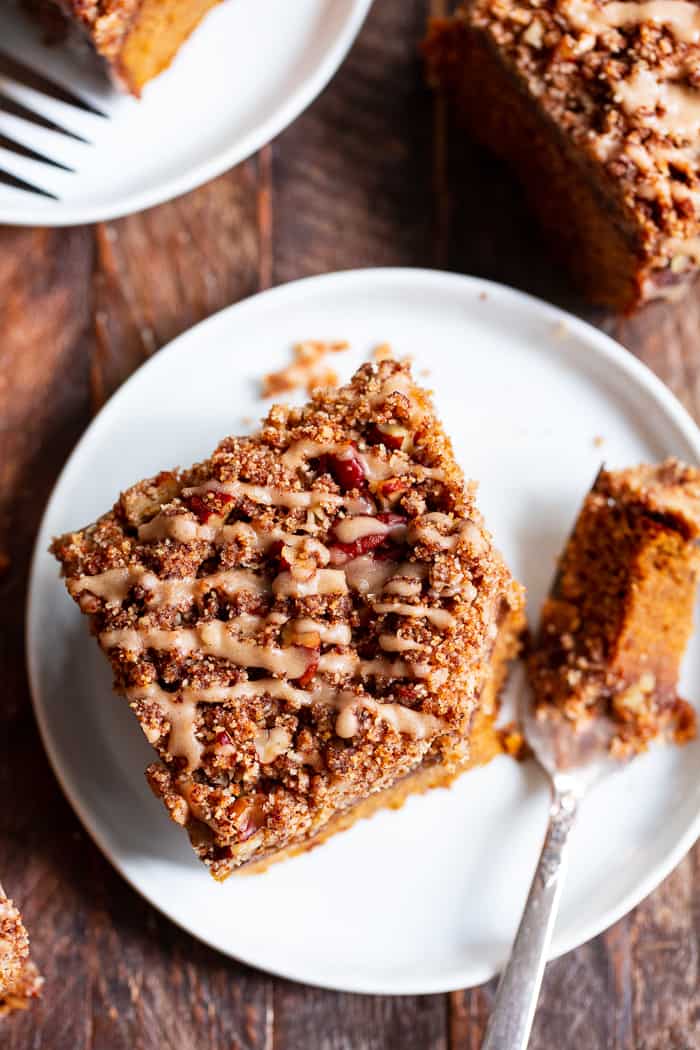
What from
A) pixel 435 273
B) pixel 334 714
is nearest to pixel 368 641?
pixel 334 714

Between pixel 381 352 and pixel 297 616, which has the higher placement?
pixel 381 352

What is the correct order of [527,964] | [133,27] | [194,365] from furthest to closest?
[194,365], [133,27], [527,964]

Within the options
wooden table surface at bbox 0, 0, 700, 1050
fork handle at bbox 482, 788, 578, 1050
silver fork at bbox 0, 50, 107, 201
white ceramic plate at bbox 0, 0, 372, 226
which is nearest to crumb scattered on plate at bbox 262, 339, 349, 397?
wooden table surface at bbox 0, 0, 700, 1050

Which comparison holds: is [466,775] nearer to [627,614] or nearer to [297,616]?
[627,614]

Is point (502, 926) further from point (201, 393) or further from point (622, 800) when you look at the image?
point (201, 393)

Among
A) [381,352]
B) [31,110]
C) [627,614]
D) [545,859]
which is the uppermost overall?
[31,110]

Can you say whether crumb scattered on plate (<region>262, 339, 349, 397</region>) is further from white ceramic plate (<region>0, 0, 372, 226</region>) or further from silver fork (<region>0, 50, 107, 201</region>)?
silver fork (<region>0, 50, 107, 201</region>)

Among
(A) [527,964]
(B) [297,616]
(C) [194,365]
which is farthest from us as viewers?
(C) [194,365]

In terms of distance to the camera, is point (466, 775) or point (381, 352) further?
point (381, 352)

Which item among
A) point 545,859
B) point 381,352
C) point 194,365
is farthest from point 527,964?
point 194,365
